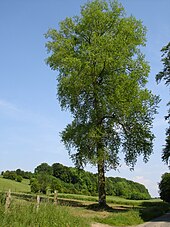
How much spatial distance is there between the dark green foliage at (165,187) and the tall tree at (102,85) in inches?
920

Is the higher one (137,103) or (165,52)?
(165,52)

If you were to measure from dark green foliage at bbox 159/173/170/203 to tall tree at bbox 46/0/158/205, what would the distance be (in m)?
23.4

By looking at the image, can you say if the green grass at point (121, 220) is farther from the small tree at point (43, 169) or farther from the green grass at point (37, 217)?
the small tree at point (43, 169)

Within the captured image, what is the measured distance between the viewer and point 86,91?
28.2 metres

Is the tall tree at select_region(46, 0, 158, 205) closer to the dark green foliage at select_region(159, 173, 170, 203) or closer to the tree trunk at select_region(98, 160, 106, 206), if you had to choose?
the tree trunk at select_region(98, 160, 106, 206)

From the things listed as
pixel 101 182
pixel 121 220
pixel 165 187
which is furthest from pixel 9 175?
pixel 121 220

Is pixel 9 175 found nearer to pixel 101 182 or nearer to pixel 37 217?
pixel 101 182

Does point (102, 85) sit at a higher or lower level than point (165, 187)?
higher

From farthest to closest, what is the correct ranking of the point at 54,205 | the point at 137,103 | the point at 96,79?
1. the point at 96,79
2. the point at 137,103
3. the point at 54,205

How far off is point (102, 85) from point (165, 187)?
28.9 m

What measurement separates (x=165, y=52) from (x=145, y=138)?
11.7 metres

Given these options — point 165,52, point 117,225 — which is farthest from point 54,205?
point 165,52

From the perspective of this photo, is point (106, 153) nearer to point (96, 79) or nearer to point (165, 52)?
point (96, 79)

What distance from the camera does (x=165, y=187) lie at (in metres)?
50.4
